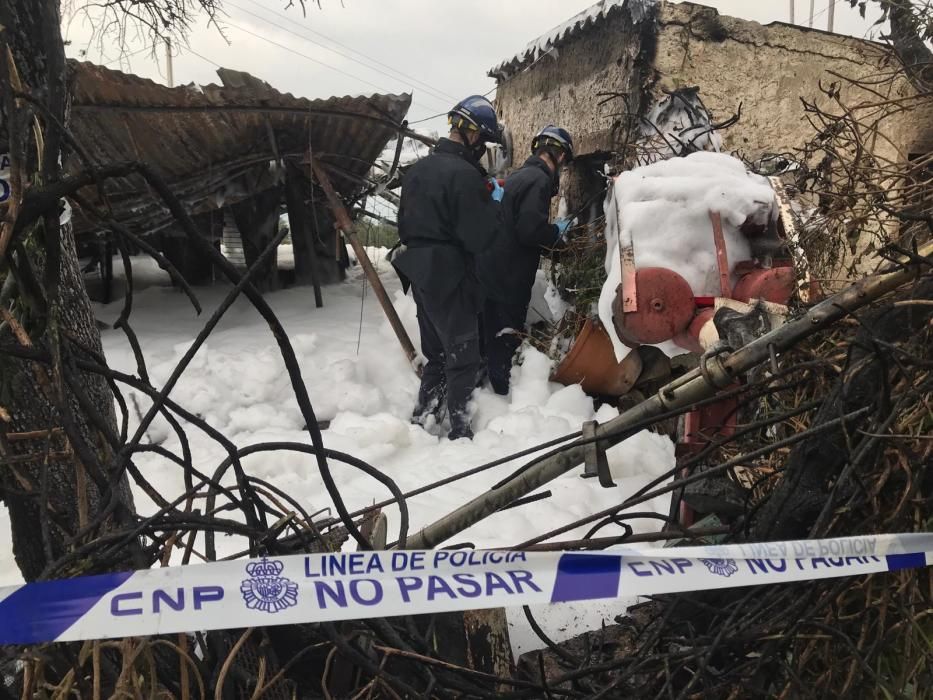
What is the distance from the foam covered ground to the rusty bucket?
126 millimetres

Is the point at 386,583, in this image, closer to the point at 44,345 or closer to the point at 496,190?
the point at 44,345

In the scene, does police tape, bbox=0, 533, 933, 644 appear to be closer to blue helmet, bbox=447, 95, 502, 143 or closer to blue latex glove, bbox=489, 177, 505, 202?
blue helmet, bbox=447, 95, 502, 143

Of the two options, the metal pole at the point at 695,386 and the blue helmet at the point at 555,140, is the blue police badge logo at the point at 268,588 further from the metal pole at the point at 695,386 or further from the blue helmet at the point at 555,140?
the blue helmet at the point at 555,140

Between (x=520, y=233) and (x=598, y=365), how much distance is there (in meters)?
1.11

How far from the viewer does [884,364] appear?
1312mm

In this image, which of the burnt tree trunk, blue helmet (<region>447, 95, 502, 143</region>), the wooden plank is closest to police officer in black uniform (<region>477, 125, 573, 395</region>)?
blue helmet (<region>447, 95, 502, 143</region>)

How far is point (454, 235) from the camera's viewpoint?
417 cm

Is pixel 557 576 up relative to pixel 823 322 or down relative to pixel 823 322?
down

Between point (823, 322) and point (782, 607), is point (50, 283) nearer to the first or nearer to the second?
point (823, 322)

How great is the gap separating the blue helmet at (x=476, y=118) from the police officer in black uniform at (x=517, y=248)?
39 centimetres

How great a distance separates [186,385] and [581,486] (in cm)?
303

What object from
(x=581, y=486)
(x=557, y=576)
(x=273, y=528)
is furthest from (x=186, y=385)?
(x=557, y=576)

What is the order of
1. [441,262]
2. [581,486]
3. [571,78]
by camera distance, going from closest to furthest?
[581,486], [441,262], [571,78]

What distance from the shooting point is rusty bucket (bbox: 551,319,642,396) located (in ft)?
13.6
